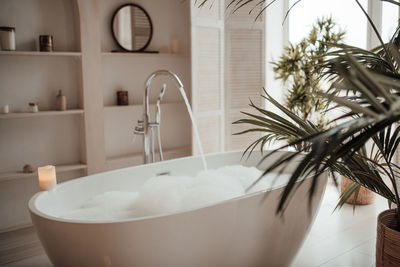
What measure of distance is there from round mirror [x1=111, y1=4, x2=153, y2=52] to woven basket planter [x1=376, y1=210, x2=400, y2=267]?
2.72m

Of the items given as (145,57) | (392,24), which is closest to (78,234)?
(145,57)

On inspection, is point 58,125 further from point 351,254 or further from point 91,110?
point 351,254

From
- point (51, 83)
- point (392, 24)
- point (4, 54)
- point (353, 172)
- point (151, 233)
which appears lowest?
point (151, 233)

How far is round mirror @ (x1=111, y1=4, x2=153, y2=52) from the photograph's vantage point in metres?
3.72

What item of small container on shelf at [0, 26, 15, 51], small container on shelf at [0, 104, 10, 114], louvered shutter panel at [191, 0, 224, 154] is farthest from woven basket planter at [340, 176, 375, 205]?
small container on shelf at [0, 26, 15, 51]

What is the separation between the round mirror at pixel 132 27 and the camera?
3.72 m

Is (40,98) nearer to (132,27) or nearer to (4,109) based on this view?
(4,109)

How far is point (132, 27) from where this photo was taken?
12.5 ft

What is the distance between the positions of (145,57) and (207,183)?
5.80 ft

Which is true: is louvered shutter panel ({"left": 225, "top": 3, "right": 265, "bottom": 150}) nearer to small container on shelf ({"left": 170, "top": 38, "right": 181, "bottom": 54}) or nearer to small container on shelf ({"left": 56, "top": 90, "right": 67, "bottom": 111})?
small container on shelf ({"left": 170, "top": 38, "right": 181, "bottom": 54})

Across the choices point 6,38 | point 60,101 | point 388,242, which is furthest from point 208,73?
point 388,242

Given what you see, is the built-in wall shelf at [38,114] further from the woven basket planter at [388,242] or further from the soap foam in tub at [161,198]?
the woven basket planter at [388,242]

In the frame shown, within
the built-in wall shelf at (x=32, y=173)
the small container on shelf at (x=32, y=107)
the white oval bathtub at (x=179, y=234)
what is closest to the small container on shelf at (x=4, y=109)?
the small container on shelf at (x=32, y=107)

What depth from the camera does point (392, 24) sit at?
3773mm
